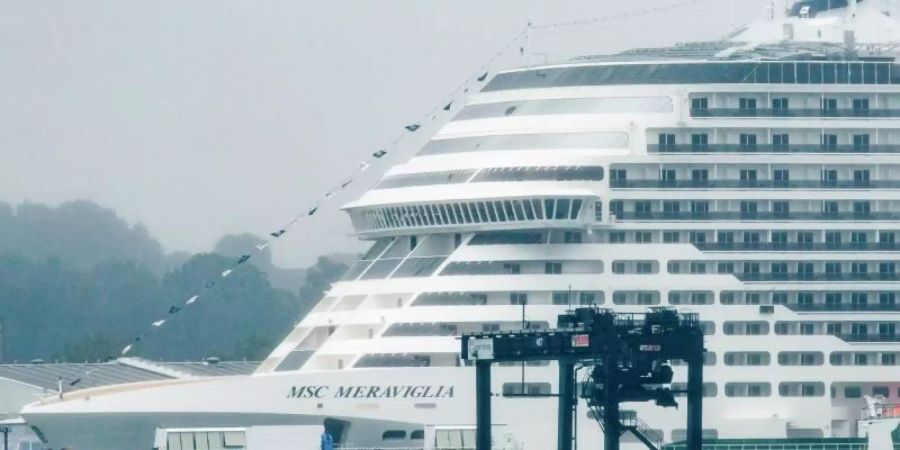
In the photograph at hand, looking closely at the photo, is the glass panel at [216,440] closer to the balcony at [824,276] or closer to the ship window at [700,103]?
the balcony at [824,276]

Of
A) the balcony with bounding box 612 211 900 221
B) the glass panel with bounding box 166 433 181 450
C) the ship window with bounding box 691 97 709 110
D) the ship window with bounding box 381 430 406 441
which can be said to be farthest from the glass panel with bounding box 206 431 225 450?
the ship window with bounding box 691 97 709 110

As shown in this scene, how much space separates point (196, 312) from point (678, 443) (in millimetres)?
62055

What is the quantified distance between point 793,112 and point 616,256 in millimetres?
6577

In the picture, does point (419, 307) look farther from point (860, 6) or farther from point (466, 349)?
point (860, 6)

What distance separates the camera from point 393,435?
68.4m

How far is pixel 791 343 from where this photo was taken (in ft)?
231

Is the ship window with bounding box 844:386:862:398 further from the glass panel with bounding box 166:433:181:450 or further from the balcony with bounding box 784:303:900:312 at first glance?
the glass panel with bounding box 166:433:181:450

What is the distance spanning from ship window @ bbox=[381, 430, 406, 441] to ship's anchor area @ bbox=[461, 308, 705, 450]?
6.66m

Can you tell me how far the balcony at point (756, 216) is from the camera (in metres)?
69.8

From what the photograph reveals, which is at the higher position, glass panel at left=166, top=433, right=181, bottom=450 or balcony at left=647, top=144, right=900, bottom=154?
balcony at left=647, top=144, right=900, bottom=154

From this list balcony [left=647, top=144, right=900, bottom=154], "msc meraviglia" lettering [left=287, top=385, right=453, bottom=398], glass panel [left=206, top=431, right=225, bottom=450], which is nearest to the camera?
glass panel [left=206, top=431, right=225, bottom=450]

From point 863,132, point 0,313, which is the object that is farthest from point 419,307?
point 0,313

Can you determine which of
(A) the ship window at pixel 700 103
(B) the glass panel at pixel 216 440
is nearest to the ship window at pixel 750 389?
(A) the ship window at pixel 700 103

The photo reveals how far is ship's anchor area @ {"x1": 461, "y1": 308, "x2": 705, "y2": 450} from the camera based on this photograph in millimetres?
60469
